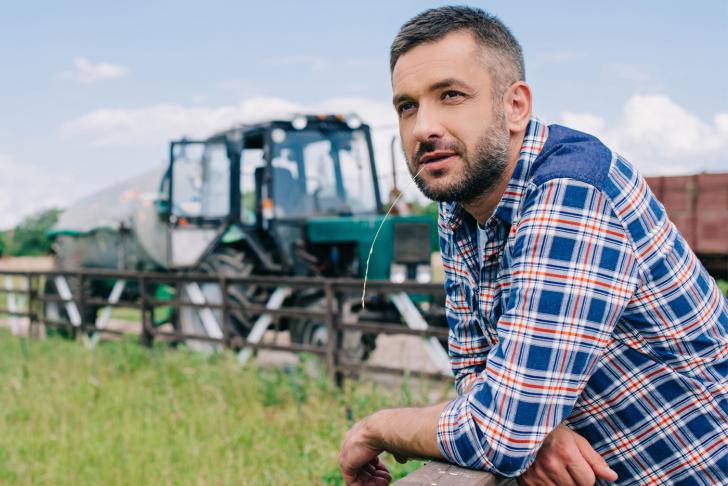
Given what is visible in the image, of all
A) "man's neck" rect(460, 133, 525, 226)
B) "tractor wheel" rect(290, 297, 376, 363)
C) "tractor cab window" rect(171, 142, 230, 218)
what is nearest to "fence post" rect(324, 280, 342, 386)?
A: "tractor wheel" rect(290, 297, 376, 363)

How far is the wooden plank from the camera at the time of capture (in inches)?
58.9

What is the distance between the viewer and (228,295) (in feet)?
28.1

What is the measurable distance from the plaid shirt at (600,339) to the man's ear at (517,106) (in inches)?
4.1

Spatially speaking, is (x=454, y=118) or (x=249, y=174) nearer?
(x=454, y=118)

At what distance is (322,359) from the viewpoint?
7.43m

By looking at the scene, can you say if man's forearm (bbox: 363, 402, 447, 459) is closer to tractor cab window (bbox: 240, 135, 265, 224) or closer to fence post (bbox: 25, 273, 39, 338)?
tractor cab window (bbox: 240, 135, 265, 224)

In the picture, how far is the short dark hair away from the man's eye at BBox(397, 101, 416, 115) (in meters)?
0.11

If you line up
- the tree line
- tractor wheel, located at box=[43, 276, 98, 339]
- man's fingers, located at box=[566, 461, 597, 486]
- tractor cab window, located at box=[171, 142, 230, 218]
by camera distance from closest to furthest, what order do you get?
man's fingers, located at box=[566, 461, 597, 486], tractor cab window, located at box=[171, 142, 230, 218], tractor wheel, located at box=[43, 276, 98, 339], the tree line

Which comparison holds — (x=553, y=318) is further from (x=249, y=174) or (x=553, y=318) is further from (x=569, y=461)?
(x=249, y=174)

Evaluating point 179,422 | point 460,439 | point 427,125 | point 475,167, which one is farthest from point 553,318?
point 179,422

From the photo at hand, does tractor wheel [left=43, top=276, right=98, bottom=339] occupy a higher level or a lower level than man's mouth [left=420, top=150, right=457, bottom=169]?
lower

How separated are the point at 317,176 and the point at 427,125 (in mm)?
7755

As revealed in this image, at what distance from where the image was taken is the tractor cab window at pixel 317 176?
9250 millimetres

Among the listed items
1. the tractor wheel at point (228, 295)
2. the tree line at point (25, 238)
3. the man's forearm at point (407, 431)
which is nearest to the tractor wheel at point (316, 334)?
the tractor wheel at point (228, 295)
